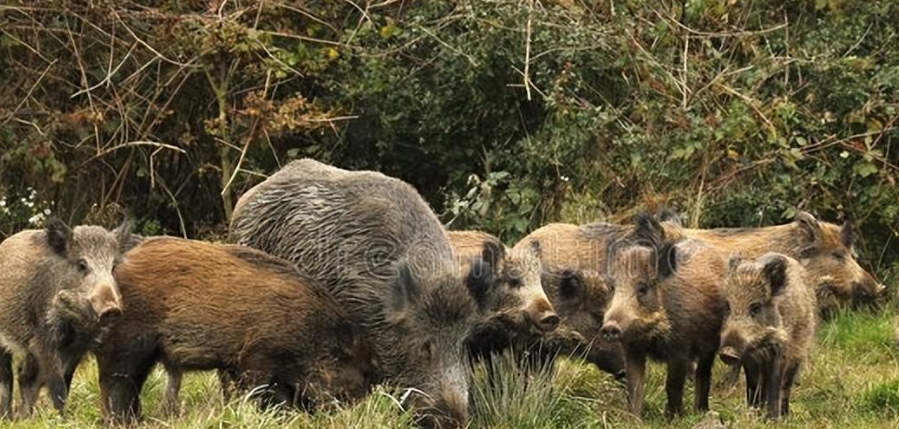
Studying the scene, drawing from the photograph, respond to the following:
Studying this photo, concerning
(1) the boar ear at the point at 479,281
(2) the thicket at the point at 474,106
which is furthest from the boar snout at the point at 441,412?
(2) the thicket at the point at 474,106

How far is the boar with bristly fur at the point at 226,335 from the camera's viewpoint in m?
8.83

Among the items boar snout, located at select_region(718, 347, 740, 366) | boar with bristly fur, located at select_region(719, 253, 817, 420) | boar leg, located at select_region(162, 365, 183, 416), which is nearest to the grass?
boar leg, located at select_region(162, 365, 183, 416)

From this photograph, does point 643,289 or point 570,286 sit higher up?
point 643,289

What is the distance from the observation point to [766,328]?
9.58m

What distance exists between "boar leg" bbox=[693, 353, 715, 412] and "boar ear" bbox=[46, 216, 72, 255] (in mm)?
3919

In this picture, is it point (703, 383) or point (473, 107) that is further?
point (473, 107)

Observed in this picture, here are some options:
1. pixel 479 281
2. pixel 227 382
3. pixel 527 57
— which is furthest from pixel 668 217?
pixel 227 382

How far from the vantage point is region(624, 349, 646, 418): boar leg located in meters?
9.79

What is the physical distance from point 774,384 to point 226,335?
3.25 meters

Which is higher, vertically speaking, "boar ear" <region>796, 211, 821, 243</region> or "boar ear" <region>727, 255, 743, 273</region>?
"boar ear" <region>727, 255, 743, 273</region>

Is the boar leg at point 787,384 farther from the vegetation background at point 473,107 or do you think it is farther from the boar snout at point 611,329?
the vegetation background at point 473,107

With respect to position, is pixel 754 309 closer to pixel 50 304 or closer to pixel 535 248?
pixel 535 248

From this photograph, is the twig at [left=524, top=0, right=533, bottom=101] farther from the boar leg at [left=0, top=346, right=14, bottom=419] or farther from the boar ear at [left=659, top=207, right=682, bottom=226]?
the boar leg at [left=0, top=346, right=14, bottom=419]

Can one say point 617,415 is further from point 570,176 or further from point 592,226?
point 570,176
